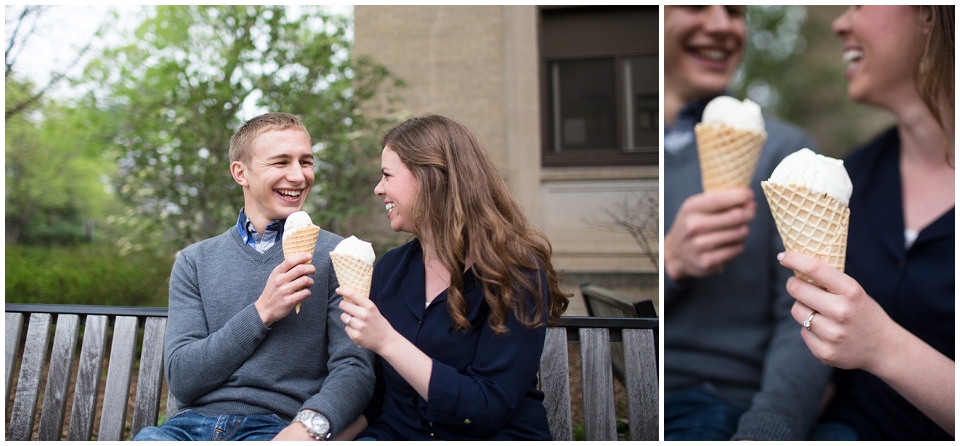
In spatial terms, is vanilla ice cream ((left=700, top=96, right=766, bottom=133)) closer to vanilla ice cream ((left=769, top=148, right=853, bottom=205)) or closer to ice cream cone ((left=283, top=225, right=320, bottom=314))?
vanilla ice cream ((left=769, top=148, right=853, bottom=205))

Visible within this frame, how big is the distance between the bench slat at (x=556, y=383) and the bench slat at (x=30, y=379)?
205 cm

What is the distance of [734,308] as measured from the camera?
258cm

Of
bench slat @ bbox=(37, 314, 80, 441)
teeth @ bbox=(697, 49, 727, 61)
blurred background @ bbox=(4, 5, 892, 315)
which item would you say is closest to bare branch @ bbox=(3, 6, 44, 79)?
blurred background @ bbox=(4, 5, 892, 315)

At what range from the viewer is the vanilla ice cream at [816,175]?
1693mm

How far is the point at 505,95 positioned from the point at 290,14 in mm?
1977

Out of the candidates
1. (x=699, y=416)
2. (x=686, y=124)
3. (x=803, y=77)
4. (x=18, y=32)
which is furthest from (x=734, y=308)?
(x=803, y=77)

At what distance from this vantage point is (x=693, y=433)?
2.41 meters

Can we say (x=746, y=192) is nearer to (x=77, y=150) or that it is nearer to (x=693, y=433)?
(x=693, y=433)

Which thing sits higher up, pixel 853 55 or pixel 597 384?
pixel 853 55

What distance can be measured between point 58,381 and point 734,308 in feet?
8.94

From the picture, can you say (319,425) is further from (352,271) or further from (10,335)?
(10,335)

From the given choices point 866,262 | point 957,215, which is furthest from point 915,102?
point 866,262

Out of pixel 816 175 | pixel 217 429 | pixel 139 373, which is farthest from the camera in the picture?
pixel 139 373

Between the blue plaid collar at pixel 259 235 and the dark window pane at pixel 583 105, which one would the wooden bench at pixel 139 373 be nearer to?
the blue plaid collar at pixel 259 235
